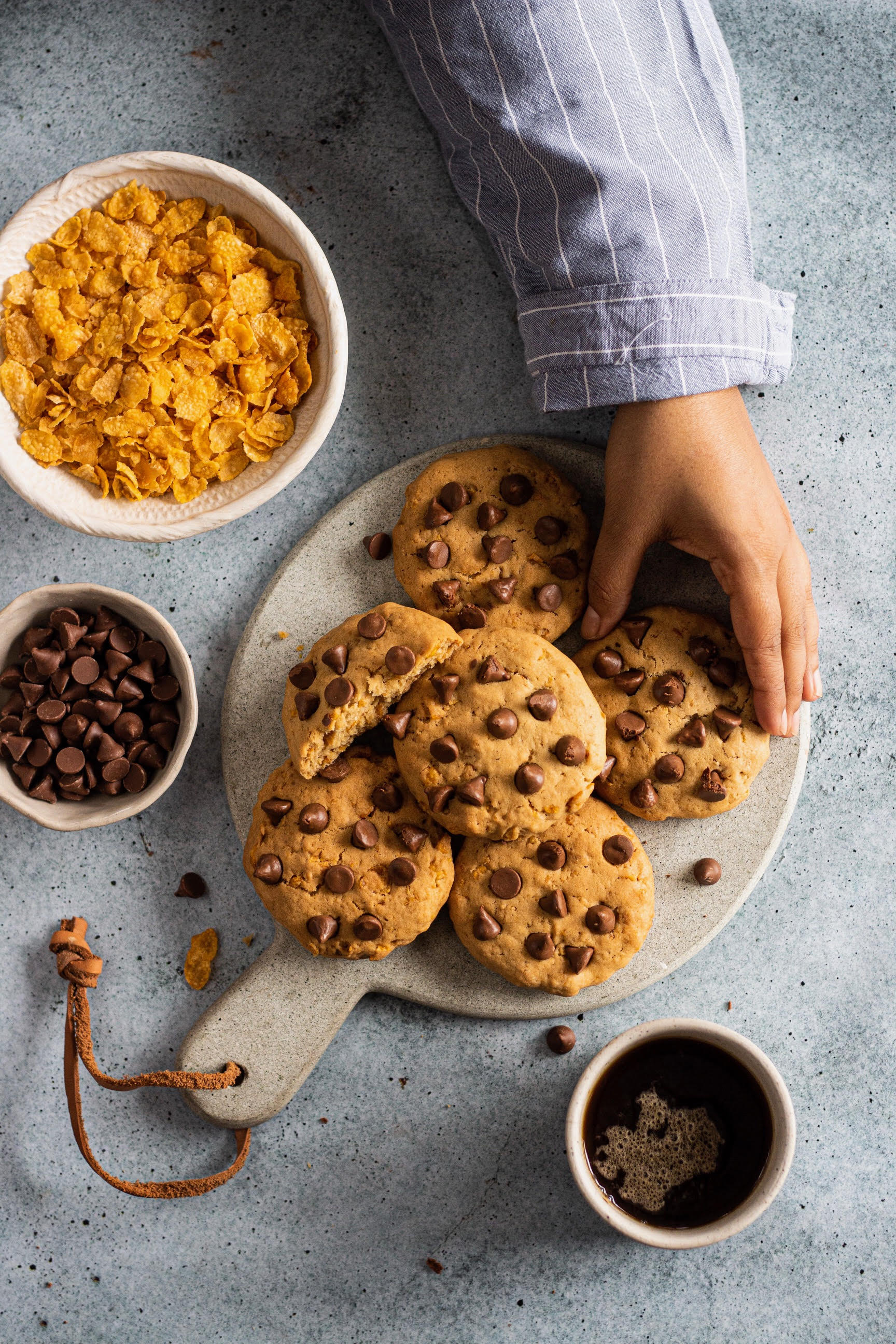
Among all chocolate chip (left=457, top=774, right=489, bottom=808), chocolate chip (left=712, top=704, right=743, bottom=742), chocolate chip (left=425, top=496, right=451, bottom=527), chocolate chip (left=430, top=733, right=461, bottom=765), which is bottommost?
chocolate chip (left=712, top=704, right=743, bottom=742)

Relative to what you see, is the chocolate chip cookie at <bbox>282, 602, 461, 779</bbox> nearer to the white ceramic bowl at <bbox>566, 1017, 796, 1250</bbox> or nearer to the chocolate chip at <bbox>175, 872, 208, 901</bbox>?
the chocolate chip at <bbox>175, 872, 208, 901</bbox>

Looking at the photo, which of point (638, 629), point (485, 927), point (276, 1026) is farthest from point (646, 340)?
point (276, 1026)

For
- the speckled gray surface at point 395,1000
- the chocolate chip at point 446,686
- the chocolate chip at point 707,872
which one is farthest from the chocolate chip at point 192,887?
the chocolate chip at point 707,872

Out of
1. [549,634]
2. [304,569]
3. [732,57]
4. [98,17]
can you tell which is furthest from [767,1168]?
[98,17]

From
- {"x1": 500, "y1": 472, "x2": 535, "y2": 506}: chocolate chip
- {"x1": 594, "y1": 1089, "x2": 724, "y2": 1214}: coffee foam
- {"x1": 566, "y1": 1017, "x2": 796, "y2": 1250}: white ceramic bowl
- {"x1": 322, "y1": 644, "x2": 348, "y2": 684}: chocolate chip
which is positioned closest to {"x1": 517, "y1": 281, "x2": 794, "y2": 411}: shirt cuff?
{"x1": 500, "y1": 472, "x2": 535, "y2": 506}: chocolate chip

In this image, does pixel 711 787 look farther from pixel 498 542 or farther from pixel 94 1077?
pixel 94 1077

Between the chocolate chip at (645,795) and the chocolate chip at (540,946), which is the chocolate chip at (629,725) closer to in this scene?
the chocolate chip at (645,795)
